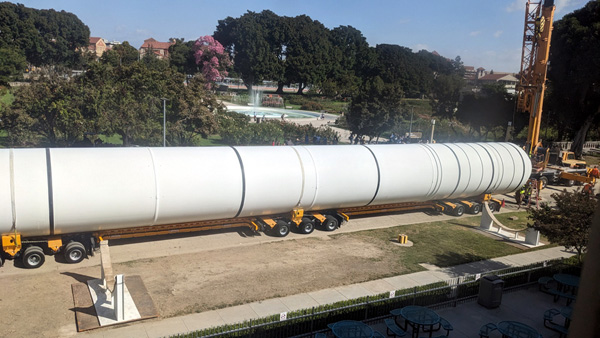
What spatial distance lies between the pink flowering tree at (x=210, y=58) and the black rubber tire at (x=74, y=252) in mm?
65046

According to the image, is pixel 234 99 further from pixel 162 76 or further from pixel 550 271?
pixel 550 271

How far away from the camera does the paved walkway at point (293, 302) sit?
12316 millimetres

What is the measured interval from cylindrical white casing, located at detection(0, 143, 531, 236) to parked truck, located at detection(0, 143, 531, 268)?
0.12ft

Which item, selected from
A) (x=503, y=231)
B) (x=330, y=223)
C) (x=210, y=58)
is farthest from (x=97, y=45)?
(x=503, y=231)

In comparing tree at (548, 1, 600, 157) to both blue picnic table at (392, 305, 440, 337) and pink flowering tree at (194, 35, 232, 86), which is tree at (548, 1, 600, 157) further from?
pink flowering tree at (194, 35, 232, 86)

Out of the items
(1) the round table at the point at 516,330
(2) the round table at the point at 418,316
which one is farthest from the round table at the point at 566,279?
(2) the round table at the point at 418,316

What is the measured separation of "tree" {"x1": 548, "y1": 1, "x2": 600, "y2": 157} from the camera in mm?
41888

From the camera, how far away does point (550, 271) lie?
16.9 metres

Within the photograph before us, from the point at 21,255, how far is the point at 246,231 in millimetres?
8462

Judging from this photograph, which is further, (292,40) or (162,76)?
(292,40)

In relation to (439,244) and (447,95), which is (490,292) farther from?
(447,95)

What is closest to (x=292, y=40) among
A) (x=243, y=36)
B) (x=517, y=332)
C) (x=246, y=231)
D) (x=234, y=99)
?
(x=243, y=36)

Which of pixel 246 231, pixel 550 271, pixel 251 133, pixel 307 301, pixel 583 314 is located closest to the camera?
pixel 583 314

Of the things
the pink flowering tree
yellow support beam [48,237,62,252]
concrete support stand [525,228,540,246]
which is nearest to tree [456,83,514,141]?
concrete support stand [525,228,540,246]
